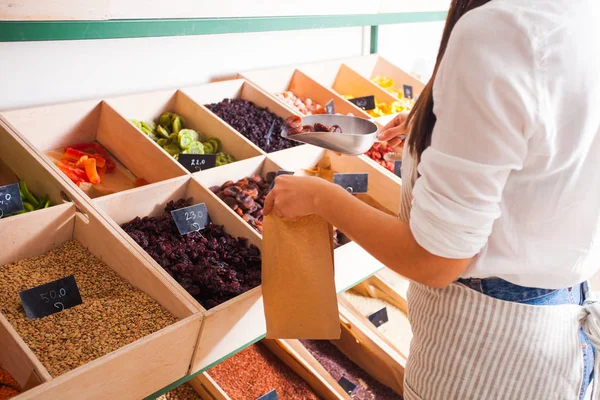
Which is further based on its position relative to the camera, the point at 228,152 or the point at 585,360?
the point at 228,152

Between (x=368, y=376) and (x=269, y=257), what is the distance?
1452 millimetres

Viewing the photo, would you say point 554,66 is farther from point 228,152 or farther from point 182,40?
point 182,40

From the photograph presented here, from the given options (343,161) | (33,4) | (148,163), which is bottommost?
(343,161)

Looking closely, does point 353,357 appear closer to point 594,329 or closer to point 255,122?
point 255,122

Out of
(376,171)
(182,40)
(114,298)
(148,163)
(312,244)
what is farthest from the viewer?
(182,40)

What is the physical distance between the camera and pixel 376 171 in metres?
2.64

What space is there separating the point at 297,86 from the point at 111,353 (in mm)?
2452

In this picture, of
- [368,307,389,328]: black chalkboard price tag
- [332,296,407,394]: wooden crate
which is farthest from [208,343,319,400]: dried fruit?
[368,307,389,328]: black chalkboard price tag

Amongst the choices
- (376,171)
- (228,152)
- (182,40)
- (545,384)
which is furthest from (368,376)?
(182,40)

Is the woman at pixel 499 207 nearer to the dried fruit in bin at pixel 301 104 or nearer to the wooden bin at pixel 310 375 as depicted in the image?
the wooden bin at pixel 310 375

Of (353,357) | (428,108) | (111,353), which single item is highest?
(428,108)

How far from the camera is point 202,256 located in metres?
1.92

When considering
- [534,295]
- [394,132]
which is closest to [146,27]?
[394,132]

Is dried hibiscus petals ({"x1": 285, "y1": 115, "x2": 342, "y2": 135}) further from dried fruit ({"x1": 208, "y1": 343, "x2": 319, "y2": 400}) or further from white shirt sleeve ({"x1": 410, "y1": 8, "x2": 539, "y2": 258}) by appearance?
dried fruit ({"x1": 208, "y1": 343, "x2": 319, "y2": 400})
